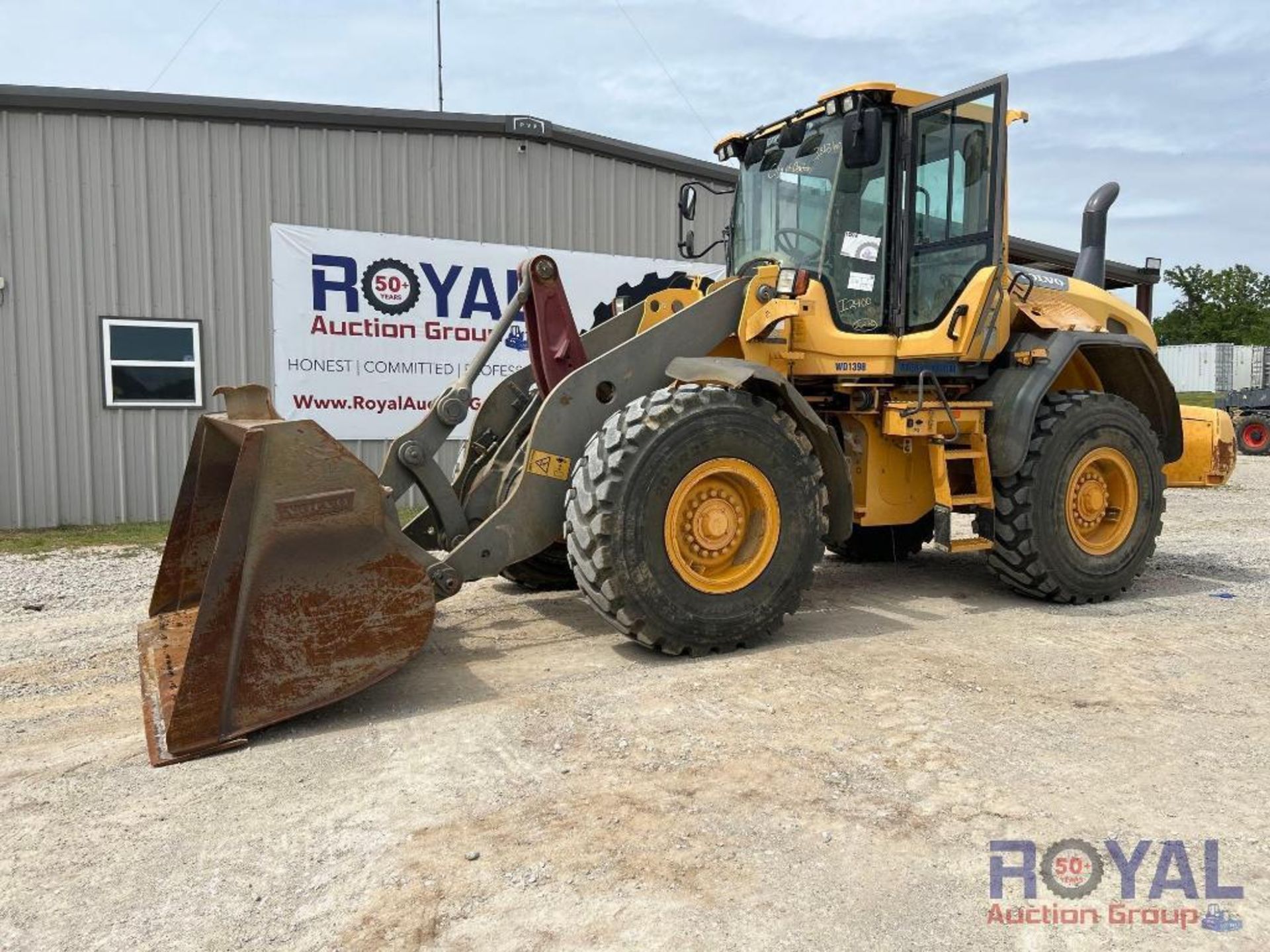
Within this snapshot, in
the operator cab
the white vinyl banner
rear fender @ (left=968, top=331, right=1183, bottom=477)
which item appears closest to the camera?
the operator cab

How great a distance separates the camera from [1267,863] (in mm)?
2721

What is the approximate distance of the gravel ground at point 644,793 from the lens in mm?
2504

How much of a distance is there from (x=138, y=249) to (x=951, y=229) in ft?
27.2

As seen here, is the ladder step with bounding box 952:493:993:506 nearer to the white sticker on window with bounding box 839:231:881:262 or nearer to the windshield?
the windshield

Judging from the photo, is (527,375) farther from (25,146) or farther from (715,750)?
(25,146)

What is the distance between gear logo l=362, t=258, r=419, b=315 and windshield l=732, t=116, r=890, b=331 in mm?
6082

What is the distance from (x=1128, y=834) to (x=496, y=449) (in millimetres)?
3820

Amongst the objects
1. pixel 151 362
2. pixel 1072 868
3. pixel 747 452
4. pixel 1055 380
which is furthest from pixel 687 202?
pixel 151 362

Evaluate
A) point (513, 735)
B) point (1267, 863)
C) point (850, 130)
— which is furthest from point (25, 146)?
point (1267, 863)

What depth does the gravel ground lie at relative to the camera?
2.50m

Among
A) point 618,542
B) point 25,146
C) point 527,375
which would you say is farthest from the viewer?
point 25,146

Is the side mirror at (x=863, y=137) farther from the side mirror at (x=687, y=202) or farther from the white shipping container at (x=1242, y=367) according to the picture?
the white shipping container at (x=1242, y=367)

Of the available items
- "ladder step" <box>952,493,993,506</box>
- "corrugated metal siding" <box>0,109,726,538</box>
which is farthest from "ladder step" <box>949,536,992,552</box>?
"corrugated metal siding" <box>0,109,726,538</box>

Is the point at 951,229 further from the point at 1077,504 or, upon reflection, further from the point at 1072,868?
the point at 1072,868
